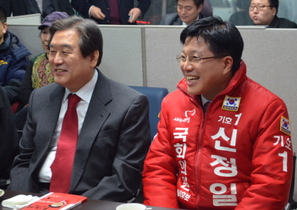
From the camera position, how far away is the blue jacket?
371cm

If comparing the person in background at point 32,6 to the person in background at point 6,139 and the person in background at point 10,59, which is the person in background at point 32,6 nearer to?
the person in background at point 10,59

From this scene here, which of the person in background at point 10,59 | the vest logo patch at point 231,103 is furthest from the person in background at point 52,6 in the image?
the vest logo patch at point 231,103

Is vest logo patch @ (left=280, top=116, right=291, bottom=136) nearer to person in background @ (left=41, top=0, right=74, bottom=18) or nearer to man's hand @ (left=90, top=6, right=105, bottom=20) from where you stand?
man's hand @ (left=90, top=6, right=105, bottom=20)

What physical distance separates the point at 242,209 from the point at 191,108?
48 centimetres

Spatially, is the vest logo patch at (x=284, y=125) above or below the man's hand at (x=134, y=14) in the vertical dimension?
below

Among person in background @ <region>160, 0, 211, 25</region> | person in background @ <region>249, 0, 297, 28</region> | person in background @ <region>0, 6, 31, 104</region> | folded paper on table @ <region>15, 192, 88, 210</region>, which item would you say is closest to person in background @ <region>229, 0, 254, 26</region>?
person in background @ <region>249, 0, 297, 28</region>

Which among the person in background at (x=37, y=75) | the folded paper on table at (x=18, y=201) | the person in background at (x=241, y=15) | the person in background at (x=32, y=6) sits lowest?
the folded paper on table at (x=18, y=201)

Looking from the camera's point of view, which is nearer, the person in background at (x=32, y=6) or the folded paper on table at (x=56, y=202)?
the folded paper on table at (x=56, y=202)

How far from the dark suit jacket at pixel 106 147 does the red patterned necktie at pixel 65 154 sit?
36 mm

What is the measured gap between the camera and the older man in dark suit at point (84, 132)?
2.07 m

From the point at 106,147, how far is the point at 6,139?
0.65 meters

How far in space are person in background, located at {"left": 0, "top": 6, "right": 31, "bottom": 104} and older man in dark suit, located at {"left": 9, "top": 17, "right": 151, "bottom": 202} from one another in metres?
1.55

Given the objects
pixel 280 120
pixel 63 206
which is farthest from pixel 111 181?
pixel 280 120

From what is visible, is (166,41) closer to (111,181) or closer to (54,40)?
(54,40)
